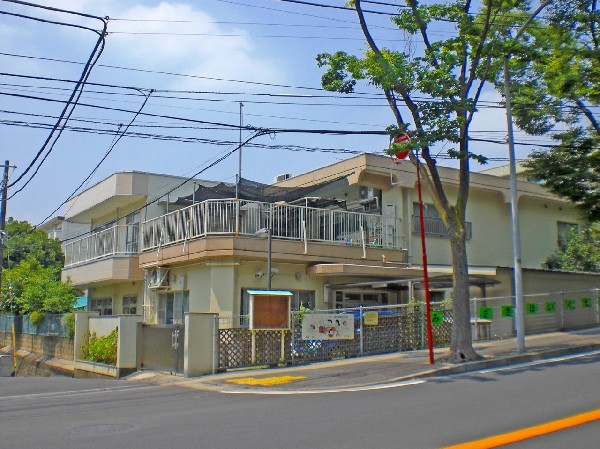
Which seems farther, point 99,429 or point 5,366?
point 5,366

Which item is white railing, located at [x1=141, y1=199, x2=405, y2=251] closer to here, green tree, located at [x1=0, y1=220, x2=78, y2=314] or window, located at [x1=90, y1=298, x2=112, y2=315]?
green tree, located at [x1=0, y1=220, x2=78, y2=314]

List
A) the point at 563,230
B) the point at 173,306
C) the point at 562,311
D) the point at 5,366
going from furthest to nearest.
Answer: the point at 563,230, the point at 5,366, the point at 562,311, the point at 173,306

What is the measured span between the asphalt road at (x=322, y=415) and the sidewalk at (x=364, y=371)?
0.80 meters

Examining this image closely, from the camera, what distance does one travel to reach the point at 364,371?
14617 mm

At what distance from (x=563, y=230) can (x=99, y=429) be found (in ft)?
82.6

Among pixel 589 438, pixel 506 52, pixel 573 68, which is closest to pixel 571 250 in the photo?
pixel 573 68

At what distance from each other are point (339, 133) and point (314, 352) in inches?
227

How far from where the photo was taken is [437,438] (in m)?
7.78

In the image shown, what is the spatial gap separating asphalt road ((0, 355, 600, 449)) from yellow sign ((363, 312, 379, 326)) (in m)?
4.92

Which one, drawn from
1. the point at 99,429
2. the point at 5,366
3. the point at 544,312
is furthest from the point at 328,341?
the point at 5,366

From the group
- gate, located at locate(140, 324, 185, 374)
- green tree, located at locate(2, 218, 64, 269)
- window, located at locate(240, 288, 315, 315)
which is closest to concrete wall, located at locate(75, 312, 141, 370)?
gate, located at locate(140, 324, 185, 374)

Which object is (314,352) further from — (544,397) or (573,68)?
(573,68)

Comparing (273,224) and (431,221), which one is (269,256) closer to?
(273,224)

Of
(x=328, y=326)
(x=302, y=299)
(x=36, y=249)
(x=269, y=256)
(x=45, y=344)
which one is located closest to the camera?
(x=328, y=326)
